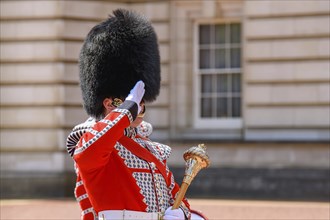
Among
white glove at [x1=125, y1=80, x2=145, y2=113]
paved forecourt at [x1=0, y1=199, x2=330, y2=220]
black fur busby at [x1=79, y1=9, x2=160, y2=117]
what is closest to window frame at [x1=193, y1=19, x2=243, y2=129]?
paved forecourt at [x1=0, y1=199, x2=330, y2=220]

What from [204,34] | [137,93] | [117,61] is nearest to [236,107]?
[204,34]

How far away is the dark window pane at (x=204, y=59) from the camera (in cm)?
1265

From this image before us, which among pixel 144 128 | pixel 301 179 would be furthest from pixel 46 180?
pixel 144 128

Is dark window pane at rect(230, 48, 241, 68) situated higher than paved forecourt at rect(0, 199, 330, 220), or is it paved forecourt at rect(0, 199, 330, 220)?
dark window pane at rect(230, 48, 241, 68)

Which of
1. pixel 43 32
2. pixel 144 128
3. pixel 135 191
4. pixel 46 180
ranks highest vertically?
pixel 43 32

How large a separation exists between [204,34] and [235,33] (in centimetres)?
55

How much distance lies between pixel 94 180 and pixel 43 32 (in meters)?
9.31

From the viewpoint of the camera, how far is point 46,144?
11984 millimetres

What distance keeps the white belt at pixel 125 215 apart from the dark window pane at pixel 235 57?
31.1 feet

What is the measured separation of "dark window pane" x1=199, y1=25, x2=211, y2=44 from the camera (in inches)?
498

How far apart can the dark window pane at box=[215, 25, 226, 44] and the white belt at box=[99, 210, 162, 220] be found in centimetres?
962

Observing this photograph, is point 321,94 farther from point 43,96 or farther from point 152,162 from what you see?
point 152,162

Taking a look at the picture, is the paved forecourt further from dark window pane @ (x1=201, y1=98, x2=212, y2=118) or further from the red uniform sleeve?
the red uniform sleeve

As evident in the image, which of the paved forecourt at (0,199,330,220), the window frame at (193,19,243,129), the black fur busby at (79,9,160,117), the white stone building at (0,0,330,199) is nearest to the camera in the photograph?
the black fur busby at (79,9,160,117)
